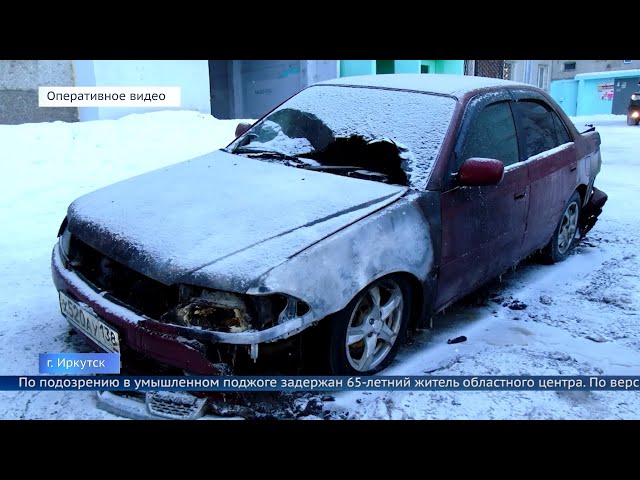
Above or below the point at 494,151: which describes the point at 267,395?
below

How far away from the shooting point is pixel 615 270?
12.1 feet

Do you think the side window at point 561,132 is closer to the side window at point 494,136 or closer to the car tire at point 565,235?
the car tire at point 565,235

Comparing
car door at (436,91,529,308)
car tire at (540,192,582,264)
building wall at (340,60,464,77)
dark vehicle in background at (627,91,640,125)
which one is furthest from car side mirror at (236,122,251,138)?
dark vehicle in background at (627,91,640,125)

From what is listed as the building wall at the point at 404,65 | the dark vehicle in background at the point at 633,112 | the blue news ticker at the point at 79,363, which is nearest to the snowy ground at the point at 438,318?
the blue news ticker at the point at 79,363

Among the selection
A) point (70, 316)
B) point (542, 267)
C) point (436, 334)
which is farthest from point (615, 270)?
point (70, 316)

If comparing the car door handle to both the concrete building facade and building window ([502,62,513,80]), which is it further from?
the concrete building facade

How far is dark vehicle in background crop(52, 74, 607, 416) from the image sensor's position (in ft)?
6.29

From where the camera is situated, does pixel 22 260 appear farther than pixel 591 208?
No

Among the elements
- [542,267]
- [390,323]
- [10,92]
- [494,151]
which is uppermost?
[10,92]

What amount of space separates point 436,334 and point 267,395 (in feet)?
3.65

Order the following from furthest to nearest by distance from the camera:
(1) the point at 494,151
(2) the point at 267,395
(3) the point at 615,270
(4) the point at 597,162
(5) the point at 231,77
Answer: (5) the point at 231,77 < (4) the point at 597,162 < (3) the point at 615,270 < (1) the point at 494,151 < (2) the point at 267,395

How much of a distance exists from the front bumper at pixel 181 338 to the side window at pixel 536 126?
213 cm

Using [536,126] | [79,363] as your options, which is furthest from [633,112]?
[79,363]

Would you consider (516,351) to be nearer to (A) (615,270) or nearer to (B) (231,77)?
(A) (615,270)
